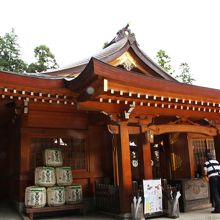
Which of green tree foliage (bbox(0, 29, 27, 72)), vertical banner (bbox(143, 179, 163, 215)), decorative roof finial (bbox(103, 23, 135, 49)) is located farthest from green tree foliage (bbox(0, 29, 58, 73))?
vertical banner (bbox(143, 179, 163, 215))

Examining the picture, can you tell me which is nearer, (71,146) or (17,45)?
(71,146)

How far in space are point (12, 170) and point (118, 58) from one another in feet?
17.9

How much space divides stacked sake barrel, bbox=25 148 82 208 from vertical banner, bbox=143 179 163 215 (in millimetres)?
1945

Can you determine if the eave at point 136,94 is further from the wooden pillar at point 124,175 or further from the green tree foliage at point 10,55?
the green tree foliage at point 10,55

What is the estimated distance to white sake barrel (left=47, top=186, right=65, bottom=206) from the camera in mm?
7441

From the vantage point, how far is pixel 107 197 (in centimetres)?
773

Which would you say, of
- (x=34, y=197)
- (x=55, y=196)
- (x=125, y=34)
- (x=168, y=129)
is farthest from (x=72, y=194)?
(x=125, y=34)

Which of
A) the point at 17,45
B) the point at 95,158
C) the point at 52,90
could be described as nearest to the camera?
the point at 52,90

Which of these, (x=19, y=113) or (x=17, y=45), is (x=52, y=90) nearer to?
(x=19, y=113)

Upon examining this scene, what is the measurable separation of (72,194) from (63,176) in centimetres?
55

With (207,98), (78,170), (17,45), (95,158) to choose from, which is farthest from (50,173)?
(17,45)

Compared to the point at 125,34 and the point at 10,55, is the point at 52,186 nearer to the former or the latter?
the point at 125,34

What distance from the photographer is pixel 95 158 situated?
8.91 metres

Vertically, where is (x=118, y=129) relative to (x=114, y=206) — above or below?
above
